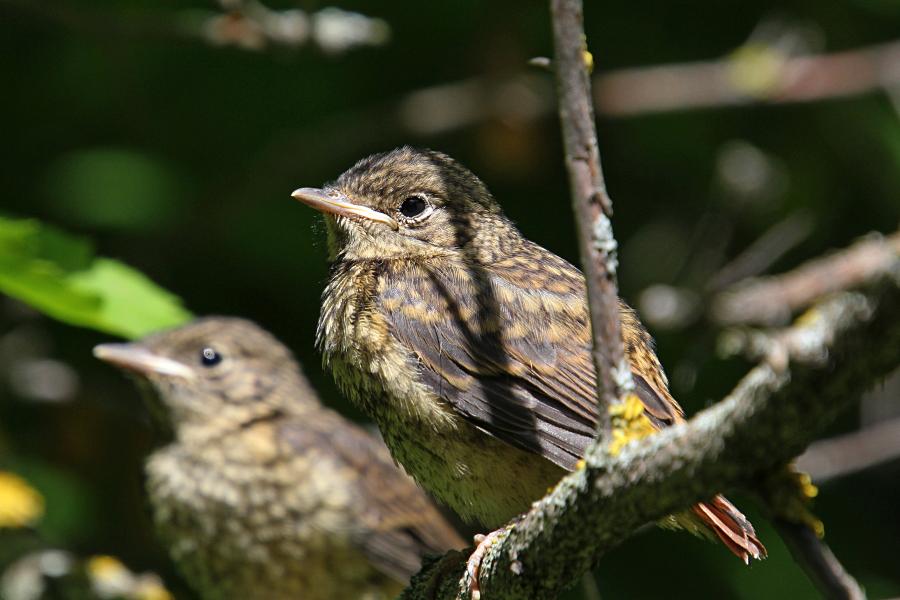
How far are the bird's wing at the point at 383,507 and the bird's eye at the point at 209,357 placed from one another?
0.41 m

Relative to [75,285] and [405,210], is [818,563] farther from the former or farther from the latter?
[405,210]

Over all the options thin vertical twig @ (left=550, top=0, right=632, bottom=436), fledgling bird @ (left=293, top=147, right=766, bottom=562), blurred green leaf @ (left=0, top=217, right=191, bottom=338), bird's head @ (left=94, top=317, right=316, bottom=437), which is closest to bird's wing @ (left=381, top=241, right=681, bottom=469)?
fledgling bird @ (left=293, top=147, right=766, bottom=562)

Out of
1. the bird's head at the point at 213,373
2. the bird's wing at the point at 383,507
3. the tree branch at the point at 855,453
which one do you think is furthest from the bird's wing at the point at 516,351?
the tree branch at the point at 855,453

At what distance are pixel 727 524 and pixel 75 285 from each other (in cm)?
178

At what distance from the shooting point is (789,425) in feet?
6.04

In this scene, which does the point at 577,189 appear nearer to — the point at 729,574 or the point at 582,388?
the point at 582,388

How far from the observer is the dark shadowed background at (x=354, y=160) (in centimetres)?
563

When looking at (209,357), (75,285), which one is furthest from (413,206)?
(209,357)

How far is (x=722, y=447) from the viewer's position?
1929mm

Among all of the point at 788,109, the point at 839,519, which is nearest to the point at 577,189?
the point at 839,519

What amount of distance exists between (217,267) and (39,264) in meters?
2.78

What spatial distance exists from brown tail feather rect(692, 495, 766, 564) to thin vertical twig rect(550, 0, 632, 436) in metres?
1.07

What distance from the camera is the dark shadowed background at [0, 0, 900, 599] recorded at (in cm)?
563

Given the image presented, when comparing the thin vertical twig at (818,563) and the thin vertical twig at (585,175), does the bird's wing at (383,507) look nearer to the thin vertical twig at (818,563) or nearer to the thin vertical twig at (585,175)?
the thin vertical twig at (585,175)
